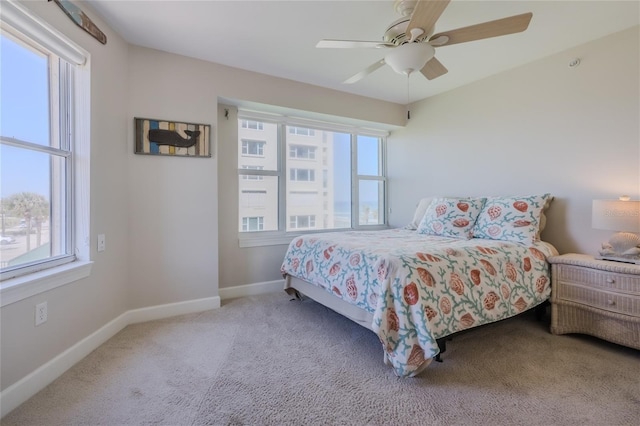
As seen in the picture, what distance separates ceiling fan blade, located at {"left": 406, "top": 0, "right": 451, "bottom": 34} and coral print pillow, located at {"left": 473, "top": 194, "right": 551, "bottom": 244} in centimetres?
183

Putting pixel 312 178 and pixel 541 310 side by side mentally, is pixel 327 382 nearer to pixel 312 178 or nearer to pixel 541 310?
pixel 541 310

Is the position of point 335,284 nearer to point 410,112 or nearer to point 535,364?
point 535,364

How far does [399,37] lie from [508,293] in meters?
1.95

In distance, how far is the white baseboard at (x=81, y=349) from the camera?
1.46m

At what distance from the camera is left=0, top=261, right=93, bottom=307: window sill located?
1.43m

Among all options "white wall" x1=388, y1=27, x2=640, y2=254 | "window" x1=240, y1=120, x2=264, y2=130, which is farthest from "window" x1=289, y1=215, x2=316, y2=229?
"white wall" x1=388, y1=27, x2=640, y2=254

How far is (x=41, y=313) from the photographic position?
64.4 inches

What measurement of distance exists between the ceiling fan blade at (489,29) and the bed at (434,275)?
135 centimetres

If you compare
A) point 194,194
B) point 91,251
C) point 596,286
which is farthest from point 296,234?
point 596,286

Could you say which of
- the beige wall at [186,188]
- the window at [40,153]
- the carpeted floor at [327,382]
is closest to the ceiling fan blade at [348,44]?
the beige wall at [186,188]

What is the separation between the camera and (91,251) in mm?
2086

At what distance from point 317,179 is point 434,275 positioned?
235 centimetres

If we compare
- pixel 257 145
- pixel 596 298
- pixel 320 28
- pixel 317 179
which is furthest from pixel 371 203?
pixel 596 298

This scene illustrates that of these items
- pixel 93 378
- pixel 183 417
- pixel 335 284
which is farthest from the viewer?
pixel 335 284
